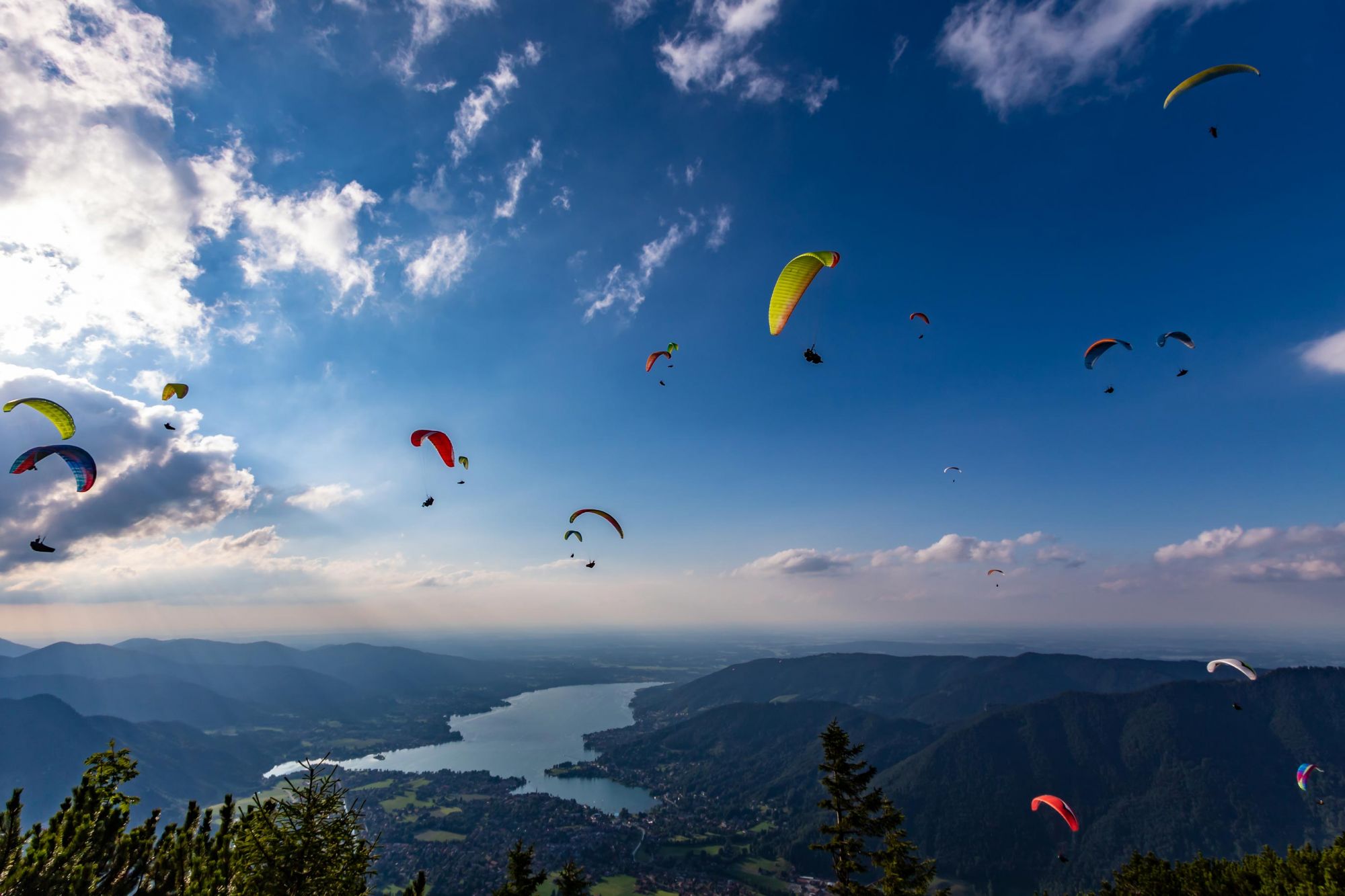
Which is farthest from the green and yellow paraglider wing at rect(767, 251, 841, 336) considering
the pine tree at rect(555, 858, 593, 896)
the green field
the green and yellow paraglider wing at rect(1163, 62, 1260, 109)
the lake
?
the lake

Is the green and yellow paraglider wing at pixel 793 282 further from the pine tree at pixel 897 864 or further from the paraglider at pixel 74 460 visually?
the paraglider at pixel 74 460

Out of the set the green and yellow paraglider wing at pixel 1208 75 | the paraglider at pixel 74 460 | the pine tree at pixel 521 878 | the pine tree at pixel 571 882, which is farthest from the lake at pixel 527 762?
the green and yellow paraglider wing at pixel 1208 75

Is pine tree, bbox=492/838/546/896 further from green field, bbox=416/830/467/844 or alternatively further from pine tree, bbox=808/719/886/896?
green field, bbox=416/830/467/844

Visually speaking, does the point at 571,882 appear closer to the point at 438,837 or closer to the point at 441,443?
the point at 441,443

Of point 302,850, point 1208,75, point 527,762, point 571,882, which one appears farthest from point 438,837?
point 1208,75

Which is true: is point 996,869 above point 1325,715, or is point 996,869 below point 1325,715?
below

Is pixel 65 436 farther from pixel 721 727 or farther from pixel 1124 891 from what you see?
pixel 721 727

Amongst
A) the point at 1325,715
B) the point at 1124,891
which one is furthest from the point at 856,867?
the point at 1325,715
